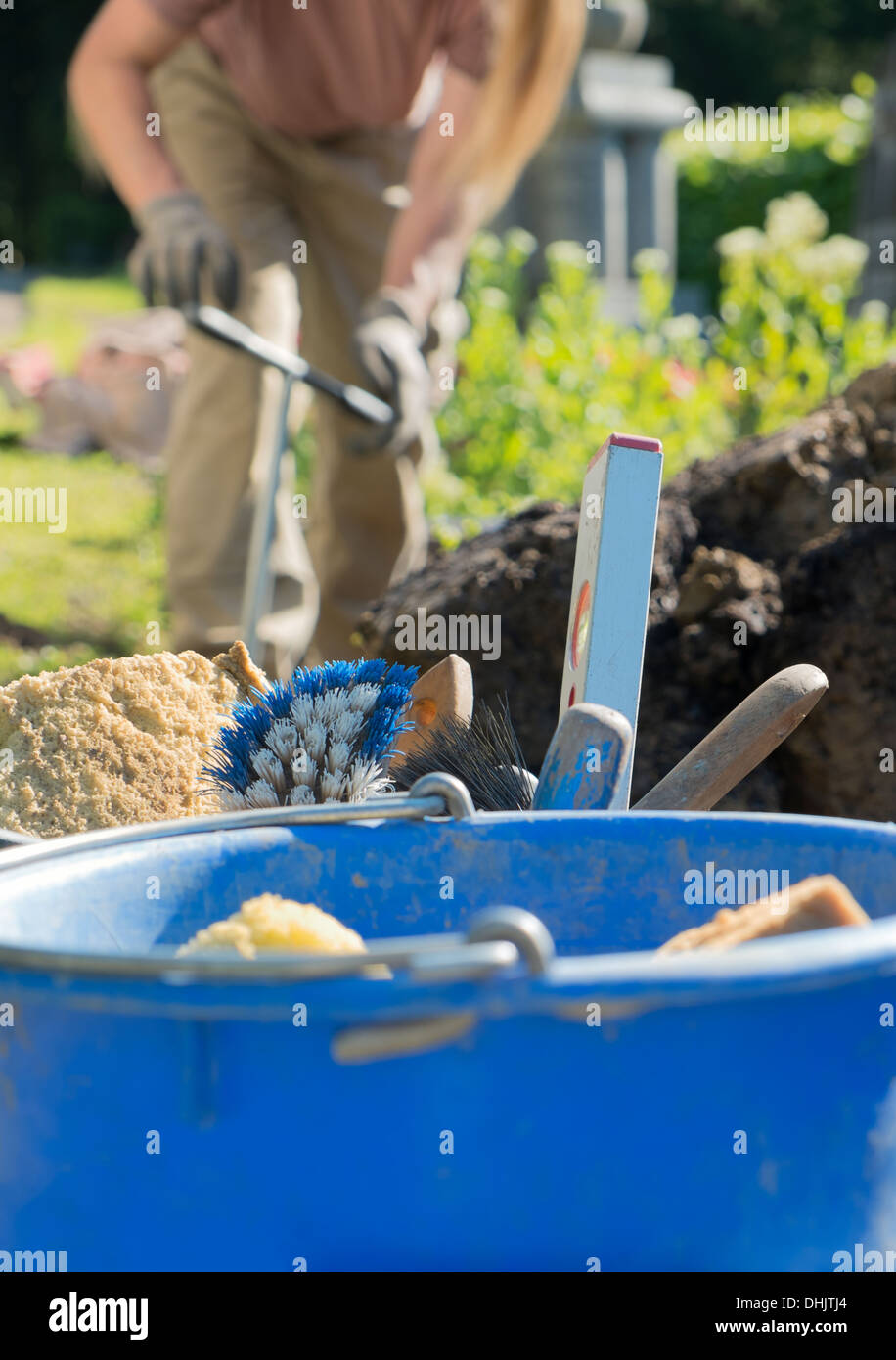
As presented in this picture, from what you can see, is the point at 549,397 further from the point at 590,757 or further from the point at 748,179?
the point at 748,179

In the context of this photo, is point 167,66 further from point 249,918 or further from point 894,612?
point 249,918

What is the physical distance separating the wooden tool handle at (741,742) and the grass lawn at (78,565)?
2.99 m

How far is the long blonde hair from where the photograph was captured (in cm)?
285

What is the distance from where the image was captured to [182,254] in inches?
122

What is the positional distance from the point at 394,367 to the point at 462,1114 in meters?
2.65

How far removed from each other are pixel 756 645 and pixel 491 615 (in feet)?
1.27

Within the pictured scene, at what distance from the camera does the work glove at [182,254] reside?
312 cm

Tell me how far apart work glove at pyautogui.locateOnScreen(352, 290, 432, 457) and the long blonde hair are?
0.39 metres

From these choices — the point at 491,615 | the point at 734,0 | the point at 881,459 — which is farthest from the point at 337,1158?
the point at 734,0

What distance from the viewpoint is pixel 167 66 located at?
3656 millimetres

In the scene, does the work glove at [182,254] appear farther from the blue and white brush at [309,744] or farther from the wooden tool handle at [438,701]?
the blue and white brush at [309,744]

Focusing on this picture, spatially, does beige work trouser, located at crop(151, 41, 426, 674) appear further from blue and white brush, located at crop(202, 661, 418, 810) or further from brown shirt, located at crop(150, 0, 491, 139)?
blue and white brush, located at crop(202, 661, 418, 810)

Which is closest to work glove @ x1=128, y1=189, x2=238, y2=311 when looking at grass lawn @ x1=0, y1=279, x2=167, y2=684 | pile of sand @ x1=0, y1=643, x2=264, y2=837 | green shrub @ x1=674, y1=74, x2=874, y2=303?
grass lawn @ x1=0, y1=279, x2=167, y2=684

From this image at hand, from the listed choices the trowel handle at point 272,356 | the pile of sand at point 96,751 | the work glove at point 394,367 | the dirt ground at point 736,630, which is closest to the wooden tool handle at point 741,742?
the pile of sand at point 96,751
